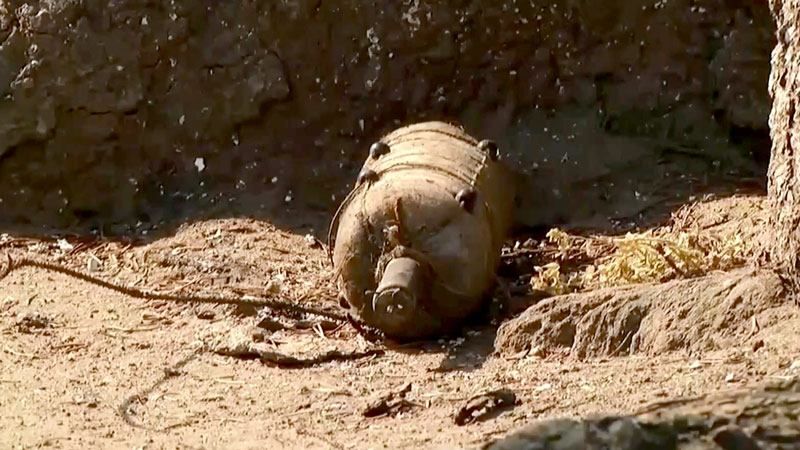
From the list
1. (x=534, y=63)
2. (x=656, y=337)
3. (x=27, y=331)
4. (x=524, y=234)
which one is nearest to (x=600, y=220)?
(x=524, y=234)

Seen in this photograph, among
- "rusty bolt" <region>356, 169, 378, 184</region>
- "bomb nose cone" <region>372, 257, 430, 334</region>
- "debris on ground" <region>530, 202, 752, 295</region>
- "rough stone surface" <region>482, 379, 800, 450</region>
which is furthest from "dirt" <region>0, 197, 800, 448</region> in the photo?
"rusty bolt" <region>356, 169, 378, 184</region>

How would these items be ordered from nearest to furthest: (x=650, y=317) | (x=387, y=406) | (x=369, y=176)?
(x=387, y=406) → (x=650, y=317) → (x=369, y=176)

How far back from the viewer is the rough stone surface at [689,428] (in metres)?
2.38

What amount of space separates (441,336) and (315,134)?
202 centimetres

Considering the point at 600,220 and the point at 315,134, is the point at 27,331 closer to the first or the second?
the point at 315,134

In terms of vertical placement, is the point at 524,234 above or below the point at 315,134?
below

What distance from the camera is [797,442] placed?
8.09ft

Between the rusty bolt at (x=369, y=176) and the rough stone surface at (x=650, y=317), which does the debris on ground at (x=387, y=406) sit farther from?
the rusty bolt at (x=369, y=176)

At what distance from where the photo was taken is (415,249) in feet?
16.7

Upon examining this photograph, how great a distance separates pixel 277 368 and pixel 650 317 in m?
1.35

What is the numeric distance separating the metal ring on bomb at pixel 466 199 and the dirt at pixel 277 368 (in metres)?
0.48

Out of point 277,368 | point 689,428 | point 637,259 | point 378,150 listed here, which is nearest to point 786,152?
point 637,259

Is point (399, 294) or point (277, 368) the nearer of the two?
point (277, 368)

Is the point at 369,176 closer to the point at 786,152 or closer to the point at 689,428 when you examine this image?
the point at 786,152
